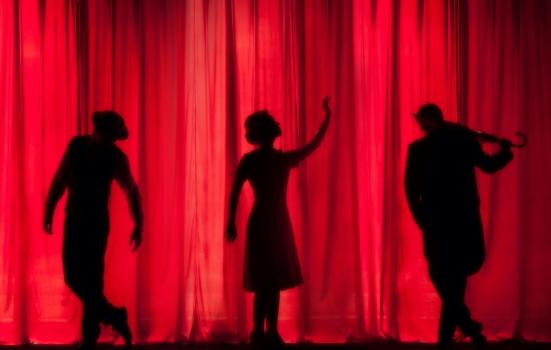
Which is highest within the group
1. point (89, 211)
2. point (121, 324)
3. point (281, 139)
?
point (281, 139)

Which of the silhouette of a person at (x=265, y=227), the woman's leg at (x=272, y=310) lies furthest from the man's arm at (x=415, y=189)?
the woman's leg at (x=272, y=310)

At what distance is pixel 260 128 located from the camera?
264 centimetres

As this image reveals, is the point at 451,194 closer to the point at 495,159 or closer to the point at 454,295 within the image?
the point at 495,159

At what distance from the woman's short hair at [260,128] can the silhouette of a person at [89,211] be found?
700mm

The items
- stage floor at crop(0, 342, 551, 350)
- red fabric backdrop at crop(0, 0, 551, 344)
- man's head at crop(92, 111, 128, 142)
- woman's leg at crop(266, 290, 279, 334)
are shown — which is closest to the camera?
man's head at crop(92, 111, 128, 142)

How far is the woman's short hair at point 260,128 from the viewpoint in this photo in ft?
8.66

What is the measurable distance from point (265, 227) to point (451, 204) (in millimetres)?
988

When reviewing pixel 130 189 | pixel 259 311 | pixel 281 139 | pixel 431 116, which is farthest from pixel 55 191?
pixel 431 116

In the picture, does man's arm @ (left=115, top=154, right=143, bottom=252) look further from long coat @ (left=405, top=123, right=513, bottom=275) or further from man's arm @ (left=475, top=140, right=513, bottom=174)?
man's arm @ (left=475, top=140, right=513, bottom=174)

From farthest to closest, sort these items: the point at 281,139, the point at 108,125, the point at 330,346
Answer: the point at 281,139
the point at 330,346
the point at 108,125

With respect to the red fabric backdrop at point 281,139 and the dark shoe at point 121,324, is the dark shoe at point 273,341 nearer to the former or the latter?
the red fabric backdrop at point 281,139

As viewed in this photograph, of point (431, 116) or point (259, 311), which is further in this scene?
point (259, 311)

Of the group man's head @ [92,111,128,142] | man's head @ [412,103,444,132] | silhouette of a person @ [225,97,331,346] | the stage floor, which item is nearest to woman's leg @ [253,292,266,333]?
silhouette of a person @ [225,97,331,346]

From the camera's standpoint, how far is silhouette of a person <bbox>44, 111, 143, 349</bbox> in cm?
251
